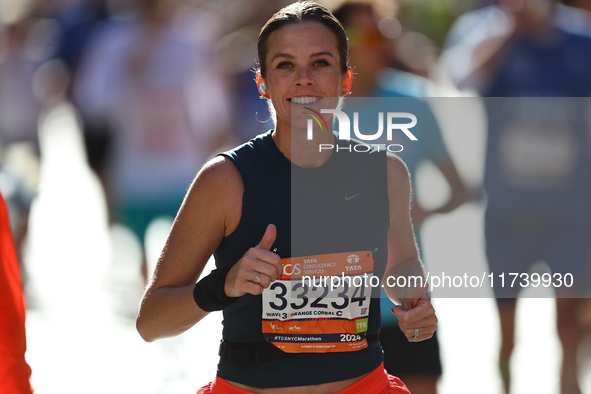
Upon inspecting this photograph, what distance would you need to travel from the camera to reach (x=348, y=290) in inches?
112

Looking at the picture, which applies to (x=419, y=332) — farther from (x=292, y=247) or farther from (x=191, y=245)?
(x=191, y=245)

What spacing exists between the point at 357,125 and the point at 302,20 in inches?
31.0

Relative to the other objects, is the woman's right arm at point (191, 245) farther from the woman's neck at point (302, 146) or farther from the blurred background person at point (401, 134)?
the blurred background person at point (401, 134)

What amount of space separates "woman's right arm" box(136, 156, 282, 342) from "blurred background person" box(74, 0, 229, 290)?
3.15 metres

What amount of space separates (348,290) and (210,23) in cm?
491

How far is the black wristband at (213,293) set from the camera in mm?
2605

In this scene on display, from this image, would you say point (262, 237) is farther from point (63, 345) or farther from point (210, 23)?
point (210, 23)

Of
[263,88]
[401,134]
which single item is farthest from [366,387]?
[401,134]

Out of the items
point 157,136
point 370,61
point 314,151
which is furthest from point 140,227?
point 314,151

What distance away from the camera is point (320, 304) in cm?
285

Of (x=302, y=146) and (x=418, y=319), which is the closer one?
(x=418, y=319)

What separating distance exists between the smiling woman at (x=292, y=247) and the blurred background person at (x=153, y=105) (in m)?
3.10

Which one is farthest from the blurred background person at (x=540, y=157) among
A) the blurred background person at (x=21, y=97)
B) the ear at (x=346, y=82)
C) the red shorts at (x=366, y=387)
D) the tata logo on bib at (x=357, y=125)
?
the blurred background person at (x=21, y=97)

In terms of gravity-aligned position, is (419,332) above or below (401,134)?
below
